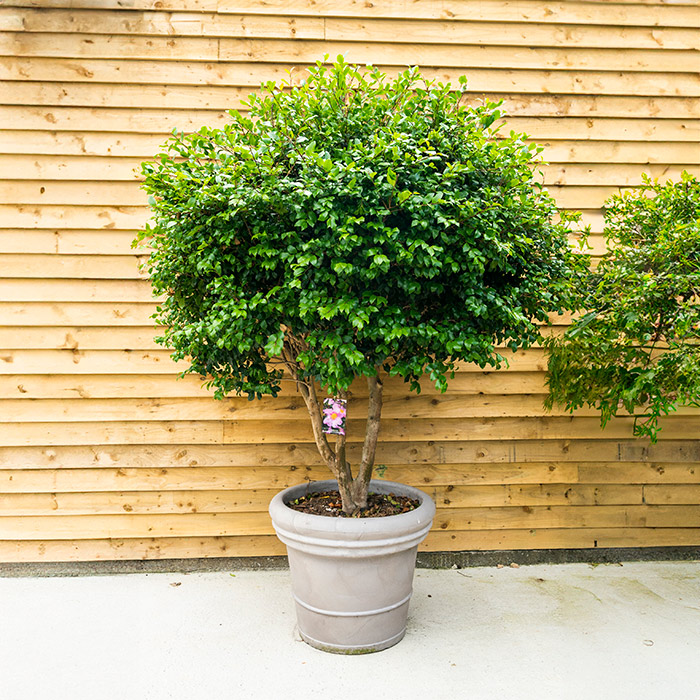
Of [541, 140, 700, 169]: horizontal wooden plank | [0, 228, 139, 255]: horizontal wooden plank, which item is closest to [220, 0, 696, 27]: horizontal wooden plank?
[541, 140, 700, 169]: horizontal wooden plank

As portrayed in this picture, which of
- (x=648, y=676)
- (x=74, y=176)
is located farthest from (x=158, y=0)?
(x=648, y=676)

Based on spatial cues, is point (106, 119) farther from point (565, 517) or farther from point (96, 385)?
point (565, 517)

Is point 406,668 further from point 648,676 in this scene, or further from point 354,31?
point 354,31

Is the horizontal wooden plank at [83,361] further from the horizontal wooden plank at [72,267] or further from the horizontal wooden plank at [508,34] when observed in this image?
the horizontal wooden plank at [508,34]

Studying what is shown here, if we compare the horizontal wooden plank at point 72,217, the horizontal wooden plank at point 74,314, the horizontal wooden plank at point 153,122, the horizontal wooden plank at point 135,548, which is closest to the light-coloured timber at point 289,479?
the horizontal wooden plank at point 135,548

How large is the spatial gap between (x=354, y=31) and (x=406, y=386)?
183 centimetres

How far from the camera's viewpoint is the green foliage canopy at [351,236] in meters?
1.80

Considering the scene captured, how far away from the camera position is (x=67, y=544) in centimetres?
275

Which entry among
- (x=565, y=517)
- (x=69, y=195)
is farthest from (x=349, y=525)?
(x=69, y=195)

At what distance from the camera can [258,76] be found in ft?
8.92

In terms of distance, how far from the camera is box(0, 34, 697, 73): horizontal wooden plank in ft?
8.82

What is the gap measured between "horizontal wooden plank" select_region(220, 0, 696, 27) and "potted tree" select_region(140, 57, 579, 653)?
0.99 metres

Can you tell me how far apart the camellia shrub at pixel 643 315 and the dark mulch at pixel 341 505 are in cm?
89

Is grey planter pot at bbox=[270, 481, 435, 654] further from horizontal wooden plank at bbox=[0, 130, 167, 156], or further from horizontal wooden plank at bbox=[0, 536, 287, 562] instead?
horizontal wooden plank at bbox=[0, 130, 167, 156]
